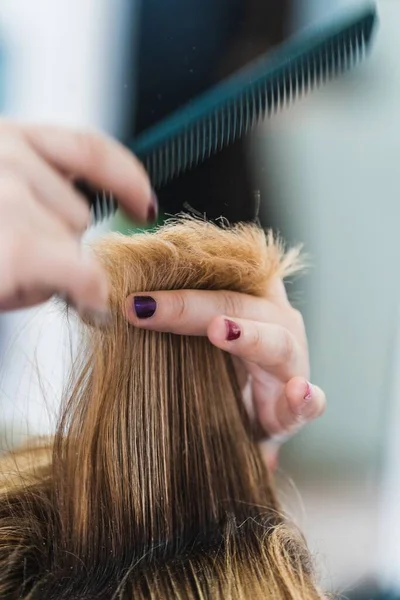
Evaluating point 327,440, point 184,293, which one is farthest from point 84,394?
point 327,440

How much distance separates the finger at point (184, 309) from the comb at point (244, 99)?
128 millimetres

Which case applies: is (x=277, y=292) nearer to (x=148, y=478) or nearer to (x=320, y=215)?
(x=320, y=215)

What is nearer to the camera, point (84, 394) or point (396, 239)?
point (84, 394)

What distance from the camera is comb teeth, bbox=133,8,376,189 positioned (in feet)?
2.33

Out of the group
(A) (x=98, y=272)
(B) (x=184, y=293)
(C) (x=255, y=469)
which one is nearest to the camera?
(A) (x=98, y=272)

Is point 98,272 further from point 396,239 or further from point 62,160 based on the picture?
point 396,239

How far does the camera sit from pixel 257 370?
78 centimetres

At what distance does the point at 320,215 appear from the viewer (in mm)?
871

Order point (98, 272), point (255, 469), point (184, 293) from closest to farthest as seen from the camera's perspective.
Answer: point (98, 272), point (184, 293), point (255, 469)

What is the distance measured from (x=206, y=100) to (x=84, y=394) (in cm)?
37

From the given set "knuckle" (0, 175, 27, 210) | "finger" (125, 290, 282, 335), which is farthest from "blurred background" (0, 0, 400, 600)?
"knuckle" (0, 175, 27, 210)

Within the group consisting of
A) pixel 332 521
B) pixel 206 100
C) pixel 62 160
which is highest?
pixel 206 100

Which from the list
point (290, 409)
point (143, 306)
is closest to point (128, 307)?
point (143, 306)

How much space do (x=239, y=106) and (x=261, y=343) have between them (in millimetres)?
275
